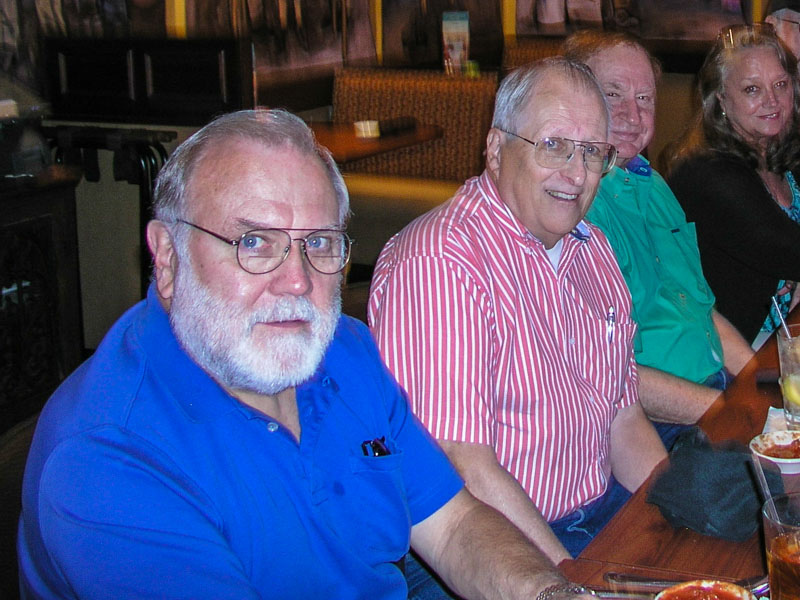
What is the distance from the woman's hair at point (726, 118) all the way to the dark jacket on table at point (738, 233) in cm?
9

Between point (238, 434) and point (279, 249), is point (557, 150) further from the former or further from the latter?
point (238, 434)

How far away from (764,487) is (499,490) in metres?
0.51

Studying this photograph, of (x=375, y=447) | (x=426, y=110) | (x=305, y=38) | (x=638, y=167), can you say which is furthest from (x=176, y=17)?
(x=375, y=447)

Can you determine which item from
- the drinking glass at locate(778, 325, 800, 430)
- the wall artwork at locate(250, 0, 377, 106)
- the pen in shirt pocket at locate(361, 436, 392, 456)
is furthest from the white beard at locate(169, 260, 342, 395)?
the wall artwork at locate(250, 0, 377, 106)

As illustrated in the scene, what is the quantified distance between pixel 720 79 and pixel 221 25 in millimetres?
3280

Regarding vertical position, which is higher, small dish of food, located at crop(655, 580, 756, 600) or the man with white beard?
the man with white beard

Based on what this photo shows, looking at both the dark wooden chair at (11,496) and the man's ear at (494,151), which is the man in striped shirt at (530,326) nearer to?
the man's ear at (494,151)

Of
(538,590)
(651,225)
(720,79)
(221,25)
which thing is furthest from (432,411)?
(221,25)

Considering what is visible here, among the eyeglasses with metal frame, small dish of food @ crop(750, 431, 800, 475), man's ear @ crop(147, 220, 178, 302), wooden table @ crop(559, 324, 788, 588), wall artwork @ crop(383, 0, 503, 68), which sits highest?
wall artwork @ crop(383, 0, 503, 68)

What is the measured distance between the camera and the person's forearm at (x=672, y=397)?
7.61 feet

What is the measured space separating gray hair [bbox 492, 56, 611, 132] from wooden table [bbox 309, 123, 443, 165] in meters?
2.30

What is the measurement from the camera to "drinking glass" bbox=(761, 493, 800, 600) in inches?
41.8

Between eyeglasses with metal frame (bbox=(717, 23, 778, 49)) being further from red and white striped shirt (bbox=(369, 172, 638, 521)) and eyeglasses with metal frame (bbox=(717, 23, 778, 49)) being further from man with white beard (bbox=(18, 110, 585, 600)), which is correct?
man with white beard (bbox=(18, 110, 585, 600))

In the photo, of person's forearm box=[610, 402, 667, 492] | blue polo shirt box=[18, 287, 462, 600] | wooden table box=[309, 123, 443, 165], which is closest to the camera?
blue polo shirt box=[18, 287, 462, 600]
